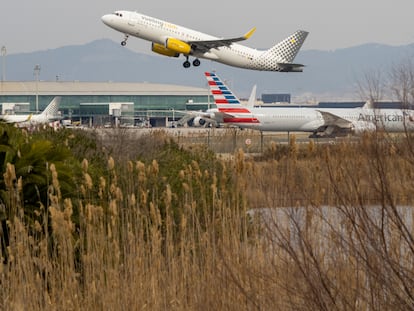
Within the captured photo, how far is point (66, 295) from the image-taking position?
8.80m

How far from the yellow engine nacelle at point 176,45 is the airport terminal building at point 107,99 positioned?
66.1 meters

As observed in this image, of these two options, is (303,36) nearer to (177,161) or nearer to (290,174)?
(177,161)

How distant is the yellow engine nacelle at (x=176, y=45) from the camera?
2419 inches

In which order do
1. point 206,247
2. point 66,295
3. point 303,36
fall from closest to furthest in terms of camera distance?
1. point 66,295
2. point 206,247
3. point 303,36

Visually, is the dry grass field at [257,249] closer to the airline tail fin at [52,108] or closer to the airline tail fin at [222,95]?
the airline tail fin at [222,95]

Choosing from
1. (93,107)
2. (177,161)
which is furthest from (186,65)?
(93,107)

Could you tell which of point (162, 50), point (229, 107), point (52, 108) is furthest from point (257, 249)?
point (52, 108)

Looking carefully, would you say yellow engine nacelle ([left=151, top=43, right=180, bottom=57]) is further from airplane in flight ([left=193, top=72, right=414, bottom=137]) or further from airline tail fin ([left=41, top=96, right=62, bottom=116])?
airline tail fin ([left=41, top=96, right=62, bottom=116])

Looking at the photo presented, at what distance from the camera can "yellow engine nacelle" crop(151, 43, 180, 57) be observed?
207 ft

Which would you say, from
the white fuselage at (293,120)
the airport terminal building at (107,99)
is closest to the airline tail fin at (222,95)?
the white fuselage at (293,120)

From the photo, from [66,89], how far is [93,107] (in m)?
8.60

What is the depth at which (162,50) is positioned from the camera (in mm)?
64188

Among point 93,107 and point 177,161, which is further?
point 93,107

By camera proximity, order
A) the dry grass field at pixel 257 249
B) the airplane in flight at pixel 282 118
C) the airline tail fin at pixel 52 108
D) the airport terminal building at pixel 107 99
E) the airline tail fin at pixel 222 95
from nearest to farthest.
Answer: the dry grass field at pixel 257 249
the airplane in flight at pixel 282 118
the airline tail fin at pixel 222 95
the airline tail fin at pixel 52 108
the airport terminal building at pixel 107 99
